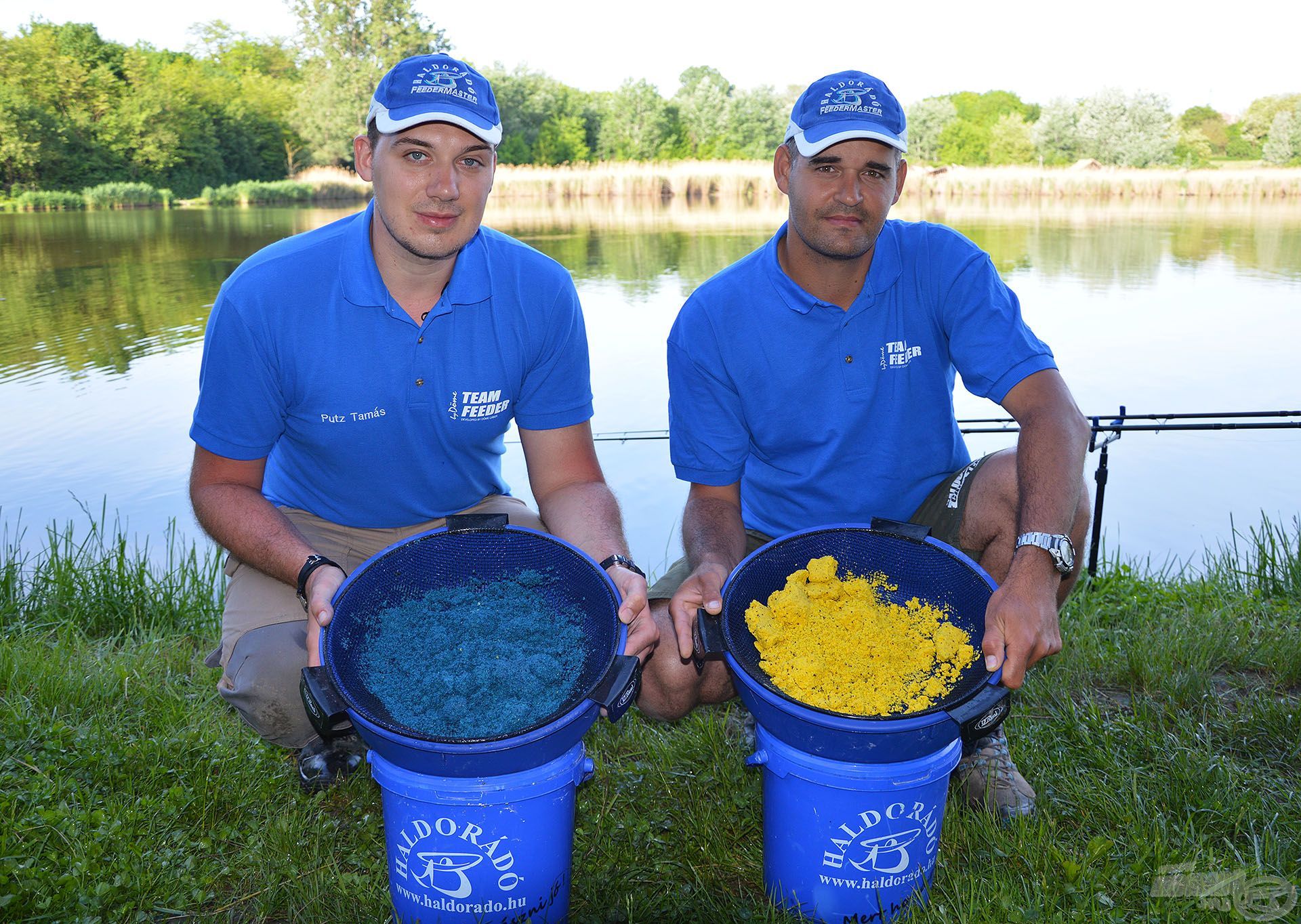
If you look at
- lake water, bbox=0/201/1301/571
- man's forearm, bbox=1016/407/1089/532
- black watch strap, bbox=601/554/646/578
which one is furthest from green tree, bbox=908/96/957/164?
black watch strap, bbox=601/554/646/578

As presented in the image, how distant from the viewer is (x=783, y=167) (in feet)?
7.73

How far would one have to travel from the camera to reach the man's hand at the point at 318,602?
156 cm

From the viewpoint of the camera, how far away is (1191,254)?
11.7 meters

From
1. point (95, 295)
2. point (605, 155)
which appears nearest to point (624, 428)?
point (95, 295)

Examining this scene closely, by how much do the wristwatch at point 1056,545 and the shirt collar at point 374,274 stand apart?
48.9 inches

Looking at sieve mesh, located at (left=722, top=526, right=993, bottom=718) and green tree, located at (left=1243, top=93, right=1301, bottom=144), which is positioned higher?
green tree, located at (left=1243, top=93, right=1301, bottom=144)

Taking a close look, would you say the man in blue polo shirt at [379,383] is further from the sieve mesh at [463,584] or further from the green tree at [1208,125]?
the green tree at [1208,125]

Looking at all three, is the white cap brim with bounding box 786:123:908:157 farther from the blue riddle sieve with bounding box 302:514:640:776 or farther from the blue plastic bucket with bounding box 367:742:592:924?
the blue plastic bucket with bounding box 367:742:592:924

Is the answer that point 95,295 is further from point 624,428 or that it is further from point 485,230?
point 485,230

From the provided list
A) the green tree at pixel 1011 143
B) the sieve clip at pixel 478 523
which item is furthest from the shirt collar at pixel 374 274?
the green tree at pixel 1011 143

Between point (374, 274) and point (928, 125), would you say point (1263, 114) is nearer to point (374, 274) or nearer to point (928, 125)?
point (928, 125)

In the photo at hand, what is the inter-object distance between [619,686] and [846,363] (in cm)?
103

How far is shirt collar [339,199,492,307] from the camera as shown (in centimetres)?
206

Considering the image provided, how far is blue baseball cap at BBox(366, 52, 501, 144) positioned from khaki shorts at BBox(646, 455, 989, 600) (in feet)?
3.47
